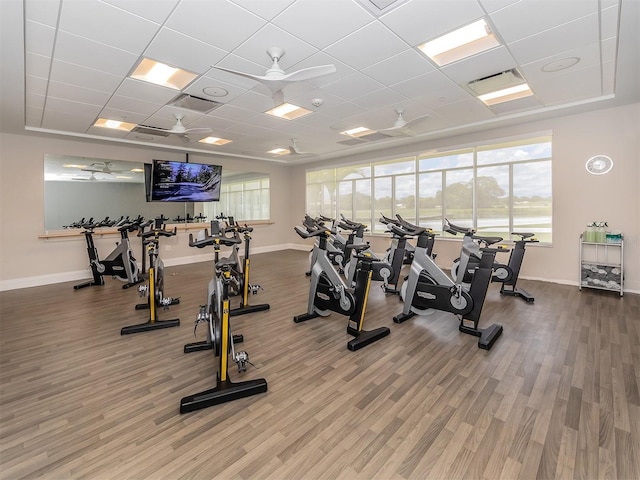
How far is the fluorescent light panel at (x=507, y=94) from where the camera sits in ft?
14.2

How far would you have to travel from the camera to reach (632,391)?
2316 millimetres

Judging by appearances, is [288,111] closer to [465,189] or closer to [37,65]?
[37,65]

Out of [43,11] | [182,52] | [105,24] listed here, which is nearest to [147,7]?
[105,24]

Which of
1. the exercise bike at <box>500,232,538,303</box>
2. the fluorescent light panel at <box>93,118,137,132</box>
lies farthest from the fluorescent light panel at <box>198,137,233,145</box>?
the exercise bike at <box>500,232,538,303</box>

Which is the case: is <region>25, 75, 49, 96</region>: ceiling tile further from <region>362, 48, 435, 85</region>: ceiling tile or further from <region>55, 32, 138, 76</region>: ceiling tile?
<region>362, 48, 435, 85</region>: ceiling tile

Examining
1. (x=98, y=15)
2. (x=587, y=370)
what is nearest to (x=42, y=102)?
(x=98, y=15)

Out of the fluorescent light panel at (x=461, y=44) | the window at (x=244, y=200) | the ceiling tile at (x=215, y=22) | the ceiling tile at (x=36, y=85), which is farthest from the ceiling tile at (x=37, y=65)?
the window at (x=244, y=200)

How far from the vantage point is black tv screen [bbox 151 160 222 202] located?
7449mm

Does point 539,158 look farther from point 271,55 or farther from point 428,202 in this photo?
point 271,55

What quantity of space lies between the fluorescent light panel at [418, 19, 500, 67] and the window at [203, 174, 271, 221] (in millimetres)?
6824

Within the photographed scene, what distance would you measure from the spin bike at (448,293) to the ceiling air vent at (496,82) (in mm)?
2092

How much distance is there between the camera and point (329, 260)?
443cm

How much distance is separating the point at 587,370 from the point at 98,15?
16.7ft

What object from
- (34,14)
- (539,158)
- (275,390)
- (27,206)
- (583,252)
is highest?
(34,14)
